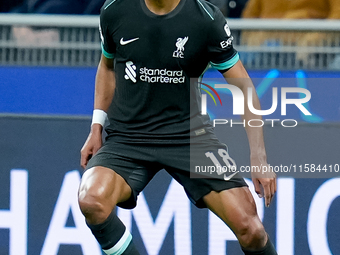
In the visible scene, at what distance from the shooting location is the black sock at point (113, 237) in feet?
11.2

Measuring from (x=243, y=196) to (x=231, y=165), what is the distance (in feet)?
0.62

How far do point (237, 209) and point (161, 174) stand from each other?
112 centimetres

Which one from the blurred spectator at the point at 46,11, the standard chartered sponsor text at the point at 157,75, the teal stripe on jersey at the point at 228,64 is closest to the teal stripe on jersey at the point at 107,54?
the standard chartered sponsor text at the point at 157,75

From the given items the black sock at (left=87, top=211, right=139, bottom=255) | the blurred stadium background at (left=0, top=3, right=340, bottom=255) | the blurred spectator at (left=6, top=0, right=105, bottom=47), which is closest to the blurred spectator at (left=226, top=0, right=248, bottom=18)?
the blurred stadium background at (left=0, top=3, right=340, bottom=255)

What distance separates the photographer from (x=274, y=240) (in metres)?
4.44

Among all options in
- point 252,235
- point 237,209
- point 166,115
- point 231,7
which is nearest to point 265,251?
point 252,235

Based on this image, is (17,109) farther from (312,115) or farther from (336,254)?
(336,254)

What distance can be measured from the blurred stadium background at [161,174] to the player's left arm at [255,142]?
0.99 metres

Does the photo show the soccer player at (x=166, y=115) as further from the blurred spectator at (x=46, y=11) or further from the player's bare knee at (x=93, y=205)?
the blurred spectator at (x=46, y=11)

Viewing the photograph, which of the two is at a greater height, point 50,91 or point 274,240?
point 50,91

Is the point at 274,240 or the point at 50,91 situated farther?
the point at 50,91

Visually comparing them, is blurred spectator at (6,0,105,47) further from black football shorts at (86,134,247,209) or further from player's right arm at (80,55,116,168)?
black football shorts at (86,134,247,209)

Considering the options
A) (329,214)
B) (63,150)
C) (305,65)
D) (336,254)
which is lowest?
(336,254)

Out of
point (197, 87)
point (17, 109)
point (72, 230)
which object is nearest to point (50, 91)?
point (17, 109)
